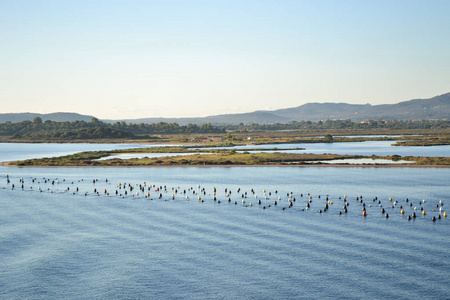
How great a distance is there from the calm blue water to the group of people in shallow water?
70 cm

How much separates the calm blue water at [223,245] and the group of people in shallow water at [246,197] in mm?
697

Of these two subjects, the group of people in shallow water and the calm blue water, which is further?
the group of people in shallow water

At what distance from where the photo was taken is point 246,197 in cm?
10256

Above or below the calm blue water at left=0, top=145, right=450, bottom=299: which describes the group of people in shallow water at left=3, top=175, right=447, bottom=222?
above

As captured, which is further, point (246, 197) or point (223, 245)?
point (246, 197)

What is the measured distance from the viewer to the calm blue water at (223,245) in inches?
2004

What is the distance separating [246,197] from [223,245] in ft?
124

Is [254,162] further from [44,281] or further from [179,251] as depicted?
[44,281]

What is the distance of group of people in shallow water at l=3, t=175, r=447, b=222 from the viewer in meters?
85.5

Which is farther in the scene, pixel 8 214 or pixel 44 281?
pixel 8 214

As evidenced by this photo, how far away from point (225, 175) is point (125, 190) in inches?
1494

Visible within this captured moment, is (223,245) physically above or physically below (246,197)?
below

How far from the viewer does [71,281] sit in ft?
174

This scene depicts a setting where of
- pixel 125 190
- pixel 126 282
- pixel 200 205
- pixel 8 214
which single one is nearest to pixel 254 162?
pixel 125 190
